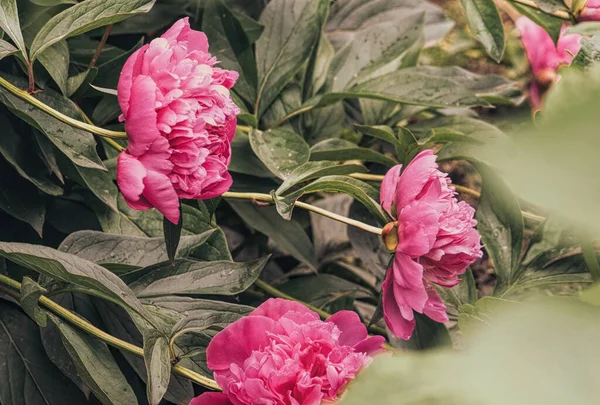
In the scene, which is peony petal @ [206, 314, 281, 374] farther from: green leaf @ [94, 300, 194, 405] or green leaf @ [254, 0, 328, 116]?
green leaf @ [254, 0, 328, 116]

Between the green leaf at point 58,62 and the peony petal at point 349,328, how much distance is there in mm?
257

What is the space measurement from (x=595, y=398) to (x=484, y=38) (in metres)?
0.60

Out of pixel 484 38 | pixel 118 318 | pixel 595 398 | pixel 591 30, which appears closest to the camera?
pixel 595 398

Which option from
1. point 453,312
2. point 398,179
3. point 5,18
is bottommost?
point 453,312

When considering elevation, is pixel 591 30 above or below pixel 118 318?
above

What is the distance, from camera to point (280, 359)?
0.40 metres

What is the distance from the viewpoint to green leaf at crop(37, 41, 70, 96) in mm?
520

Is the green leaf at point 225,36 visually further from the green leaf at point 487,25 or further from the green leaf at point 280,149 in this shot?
the green leaf at point 487,25

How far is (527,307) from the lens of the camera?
10cm

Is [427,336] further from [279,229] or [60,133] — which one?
[60,133]

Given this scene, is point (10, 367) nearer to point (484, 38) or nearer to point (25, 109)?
point (25, 109)

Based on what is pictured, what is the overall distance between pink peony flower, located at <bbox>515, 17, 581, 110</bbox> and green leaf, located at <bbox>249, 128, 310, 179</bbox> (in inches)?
10.7

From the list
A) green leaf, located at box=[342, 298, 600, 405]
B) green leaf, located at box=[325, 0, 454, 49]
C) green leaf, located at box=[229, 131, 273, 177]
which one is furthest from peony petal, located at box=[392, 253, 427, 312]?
green leaf, located at box=[325, 0, 454, 49]

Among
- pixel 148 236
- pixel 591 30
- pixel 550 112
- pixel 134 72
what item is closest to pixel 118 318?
pixel 148 236
